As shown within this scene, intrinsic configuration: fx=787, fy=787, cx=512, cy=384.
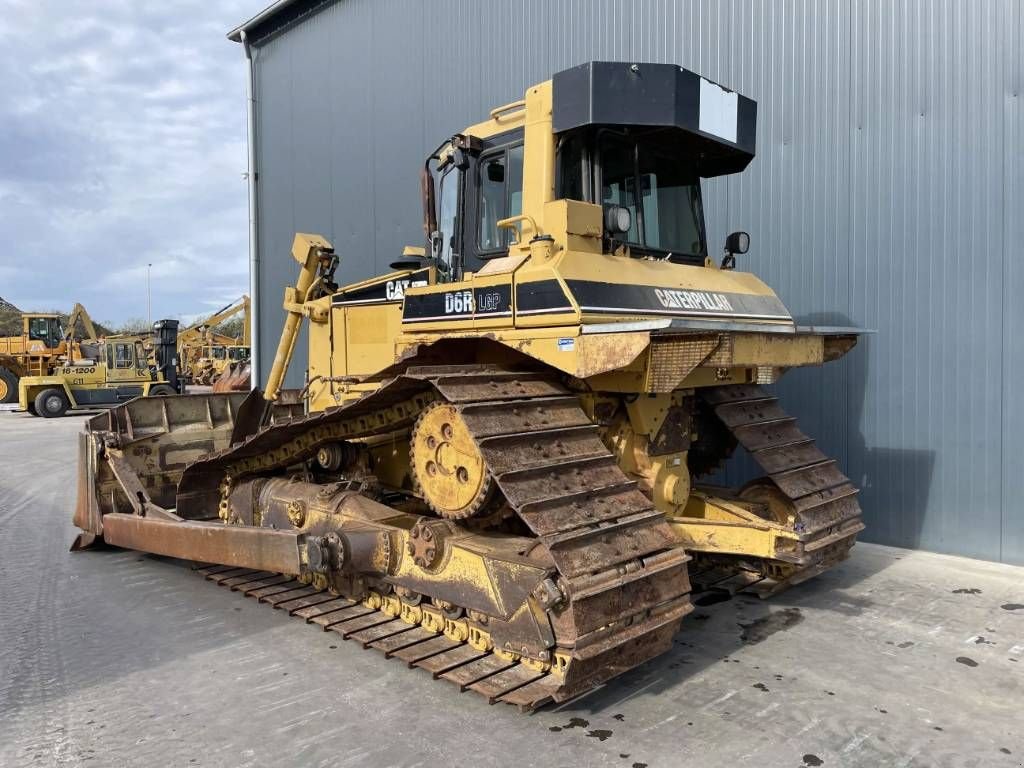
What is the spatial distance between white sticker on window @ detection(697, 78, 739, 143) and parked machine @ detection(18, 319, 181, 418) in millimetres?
22517

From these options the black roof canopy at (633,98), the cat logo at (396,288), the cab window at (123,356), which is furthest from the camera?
the cab window at (123,356)

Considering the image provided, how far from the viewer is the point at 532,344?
4.49m

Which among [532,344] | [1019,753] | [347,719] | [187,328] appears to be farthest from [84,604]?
[187,328]

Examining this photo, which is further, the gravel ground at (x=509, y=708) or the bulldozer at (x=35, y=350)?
the bulldozer at (x=35, y=350)

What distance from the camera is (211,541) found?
18.2ft

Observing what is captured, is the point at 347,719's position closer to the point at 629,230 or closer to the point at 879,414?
the point at 629,230

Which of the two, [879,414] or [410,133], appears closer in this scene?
[879,414]

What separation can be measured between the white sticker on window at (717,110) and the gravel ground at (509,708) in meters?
3.29

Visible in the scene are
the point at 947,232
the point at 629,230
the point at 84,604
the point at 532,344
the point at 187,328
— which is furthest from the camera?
the point at 187,328

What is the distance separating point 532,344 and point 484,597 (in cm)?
142

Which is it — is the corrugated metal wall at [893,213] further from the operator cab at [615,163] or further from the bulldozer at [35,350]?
the bulldozer at [35,350]

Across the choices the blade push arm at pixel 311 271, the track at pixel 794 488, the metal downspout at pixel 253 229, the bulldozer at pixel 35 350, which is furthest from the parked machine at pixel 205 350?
the track at pixel 794 488

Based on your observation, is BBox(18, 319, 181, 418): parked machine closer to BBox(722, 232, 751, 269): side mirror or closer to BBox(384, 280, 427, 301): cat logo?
BBox(384, 280, 427, 301): cat logo

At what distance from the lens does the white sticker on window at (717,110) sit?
5.15 meters
